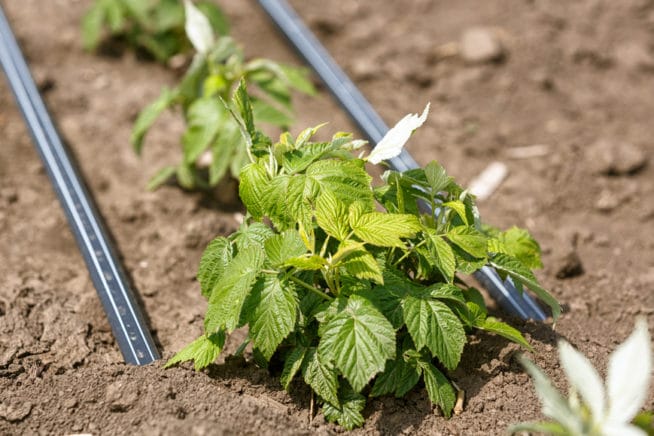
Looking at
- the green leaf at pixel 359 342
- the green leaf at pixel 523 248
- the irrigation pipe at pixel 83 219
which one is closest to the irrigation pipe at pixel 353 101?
the green leaf at pixel 523 248

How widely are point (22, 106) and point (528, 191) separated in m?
2.03

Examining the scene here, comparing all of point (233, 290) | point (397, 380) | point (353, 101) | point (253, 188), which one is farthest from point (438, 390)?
point (353, 101)

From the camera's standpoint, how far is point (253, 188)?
1823 mm

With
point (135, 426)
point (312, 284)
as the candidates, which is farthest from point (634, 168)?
point (135, 426)

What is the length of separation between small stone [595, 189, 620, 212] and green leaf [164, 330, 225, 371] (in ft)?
5.61

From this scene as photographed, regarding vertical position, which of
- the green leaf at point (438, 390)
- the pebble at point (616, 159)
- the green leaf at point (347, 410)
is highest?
the green leaf at point (438, 390)

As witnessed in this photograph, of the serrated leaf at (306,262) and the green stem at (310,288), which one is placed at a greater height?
the serrated leaf at (306,262)

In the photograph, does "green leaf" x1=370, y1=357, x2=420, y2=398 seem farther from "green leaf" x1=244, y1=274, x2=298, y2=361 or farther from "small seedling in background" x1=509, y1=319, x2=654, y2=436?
"small seedling in background" x1=509, y1=319, x2=654, y2=436

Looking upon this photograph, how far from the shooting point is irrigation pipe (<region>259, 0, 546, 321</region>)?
225cm

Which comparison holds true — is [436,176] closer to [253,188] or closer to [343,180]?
[343,180]

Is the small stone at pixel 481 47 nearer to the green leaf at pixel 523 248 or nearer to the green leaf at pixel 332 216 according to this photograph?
the green leaf at pixel 523 248

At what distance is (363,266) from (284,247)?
20 cm

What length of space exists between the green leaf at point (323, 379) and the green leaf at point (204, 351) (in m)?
0.23

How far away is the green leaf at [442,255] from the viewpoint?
68.2 inches
